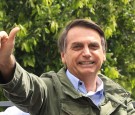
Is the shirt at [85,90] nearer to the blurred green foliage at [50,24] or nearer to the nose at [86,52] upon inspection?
the nose at [86,52]

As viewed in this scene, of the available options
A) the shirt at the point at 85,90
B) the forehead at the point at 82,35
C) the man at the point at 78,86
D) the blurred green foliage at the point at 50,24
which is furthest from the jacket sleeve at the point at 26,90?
the blurred green foliage at the point at 50,24

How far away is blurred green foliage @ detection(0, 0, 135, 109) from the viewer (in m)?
4.95

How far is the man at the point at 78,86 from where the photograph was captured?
7.54 ft

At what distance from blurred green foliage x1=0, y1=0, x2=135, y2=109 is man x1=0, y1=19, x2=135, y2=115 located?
2.27m

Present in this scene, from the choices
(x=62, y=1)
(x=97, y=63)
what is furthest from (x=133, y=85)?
(x=97, y=63)

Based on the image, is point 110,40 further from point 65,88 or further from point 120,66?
point 65,88

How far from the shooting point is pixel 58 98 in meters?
2.37

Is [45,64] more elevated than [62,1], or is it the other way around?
[62,1]

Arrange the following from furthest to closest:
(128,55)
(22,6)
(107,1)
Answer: (128,55)
(107,1)
(22,6)

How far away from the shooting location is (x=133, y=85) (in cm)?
586

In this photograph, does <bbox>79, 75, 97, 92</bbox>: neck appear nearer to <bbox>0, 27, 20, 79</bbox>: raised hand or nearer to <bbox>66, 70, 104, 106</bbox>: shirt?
<bbox>66, 70, 104, 106</bbox>: shirt

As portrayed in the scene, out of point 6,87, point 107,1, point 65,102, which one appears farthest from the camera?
point 107,1

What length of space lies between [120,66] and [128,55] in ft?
0.66

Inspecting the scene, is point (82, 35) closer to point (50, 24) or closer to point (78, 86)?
point (78, 86)
